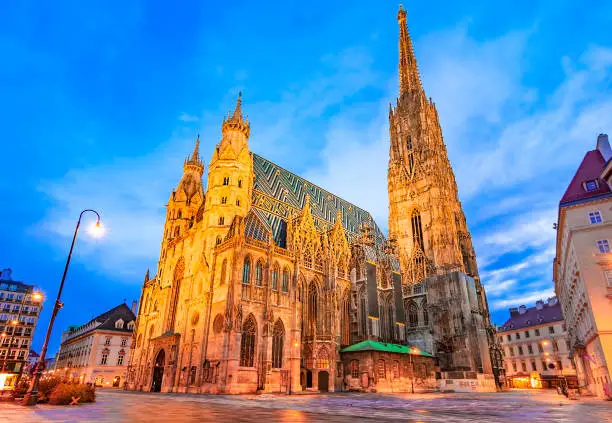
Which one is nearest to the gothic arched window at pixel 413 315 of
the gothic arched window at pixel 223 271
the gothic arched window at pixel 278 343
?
the gothic arched window at pixel 278 343

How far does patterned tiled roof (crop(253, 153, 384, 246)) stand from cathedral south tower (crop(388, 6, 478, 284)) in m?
6.51

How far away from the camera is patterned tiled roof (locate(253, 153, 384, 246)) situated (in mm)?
49119

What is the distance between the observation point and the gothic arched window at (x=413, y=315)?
2287 inches

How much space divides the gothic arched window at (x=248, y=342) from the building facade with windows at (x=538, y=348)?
175 feet

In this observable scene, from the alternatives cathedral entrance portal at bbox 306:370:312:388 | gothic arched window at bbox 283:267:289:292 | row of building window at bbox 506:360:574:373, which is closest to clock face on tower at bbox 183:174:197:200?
gothic arched window at bbox 283:267:289:292

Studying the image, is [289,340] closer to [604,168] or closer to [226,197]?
[226,197]

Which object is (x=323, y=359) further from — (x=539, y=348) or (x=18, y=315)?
(x=18, y=315)

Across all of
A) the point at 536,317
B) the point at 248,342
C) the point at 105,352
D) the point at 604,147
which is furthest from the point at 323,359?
the point at 536,317

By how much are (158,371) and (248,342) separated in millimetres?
14089

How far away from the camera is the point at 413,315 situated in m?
58.8

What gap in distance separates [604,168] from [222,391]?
3763 centimetres

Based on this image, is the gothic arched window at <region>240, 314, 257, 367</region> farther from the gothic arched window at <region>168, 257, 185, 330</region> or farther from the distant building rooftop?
the distant building rooftop

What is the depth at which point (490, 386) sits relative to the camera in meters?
50.5

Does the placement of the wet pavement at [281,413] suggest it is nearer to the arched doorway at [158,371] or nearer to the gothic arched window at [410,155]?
the arched doorway at [158,371]
